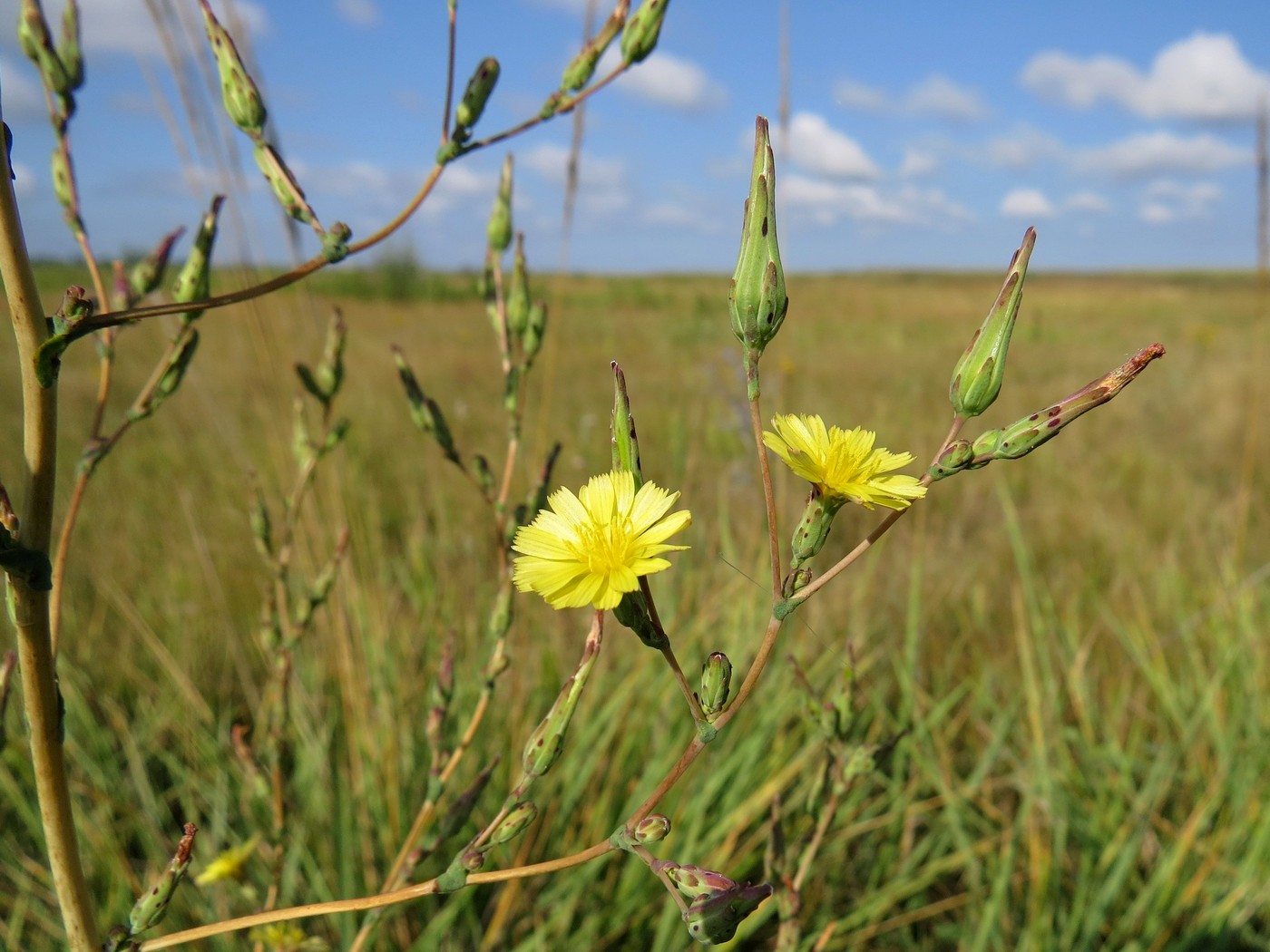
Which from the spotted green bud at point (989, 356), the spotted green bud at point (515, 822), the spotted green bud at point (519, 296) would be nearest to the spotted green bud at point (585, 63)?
the spotted green bud at point (519, 296)

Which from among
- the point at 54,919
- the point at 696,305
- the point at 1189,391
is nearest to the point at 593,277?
the point at 696,305

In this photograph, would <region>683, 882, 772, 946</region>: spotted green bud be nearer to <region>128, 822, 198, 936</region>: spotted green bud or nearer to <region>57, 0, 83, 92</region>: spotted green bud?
<region>128, 822, 198, 936</region>: spotted green bud

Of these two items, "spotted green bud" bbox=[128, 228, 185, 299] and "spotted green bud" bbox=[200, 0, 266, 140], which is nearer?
"spotted green bud" bbox=[200, 0, 266, 140]

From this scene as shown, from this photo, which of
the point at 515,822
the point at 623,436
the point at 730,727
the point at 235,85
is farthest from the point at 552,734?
the point at 730,727

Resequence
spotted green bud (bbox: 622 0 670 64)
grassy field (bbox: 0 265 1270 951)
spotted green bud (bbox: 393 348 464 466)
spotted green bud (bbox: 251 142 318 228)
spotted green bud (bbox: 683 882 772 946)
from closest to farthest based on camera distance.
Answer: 1. spotted green bud (bbox: 683 882 772 946)
2. spotted green bud (bbox: 251 142 318 228)
3. spotted green bud (bbox: 622 0 670 64)
4. spotted green bud (bbox: 393 348 464 466)
5. grassy field (bbox: 0 265 1270 951)

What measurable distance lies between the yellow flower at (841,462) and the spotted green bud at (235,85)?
1.57ft

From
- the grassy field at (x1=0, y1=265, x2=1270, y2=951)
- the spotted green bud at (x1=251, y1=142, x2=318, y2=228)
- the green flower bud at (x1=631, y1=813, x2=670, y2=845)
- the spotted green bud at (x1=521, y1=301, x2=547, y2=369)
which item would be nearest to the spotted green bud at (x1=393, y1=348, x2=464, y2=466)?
the spotted green bud at (x1=521, y1=301, x2=547, y2=369)

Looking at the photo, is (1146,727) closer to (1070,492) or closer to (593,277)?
(1070,492)

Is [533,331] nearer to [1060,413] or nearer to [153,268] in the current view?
[153,268]

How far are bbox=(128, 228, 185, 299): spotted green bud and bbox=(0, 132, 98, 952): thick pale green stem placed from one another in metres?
0.33

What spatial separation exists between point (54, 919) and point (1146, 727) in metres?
2.33

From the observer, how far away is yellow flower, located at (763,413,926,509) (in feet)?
1.70

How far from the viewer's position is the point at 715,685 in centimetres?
50

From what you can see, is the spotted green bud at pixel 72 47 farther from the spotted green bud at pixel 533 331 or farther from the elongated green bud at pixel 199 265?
the spotted green bud at pixel 533 331
